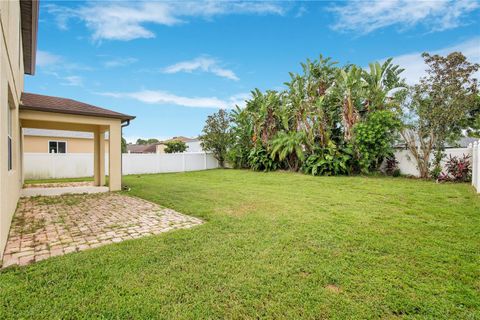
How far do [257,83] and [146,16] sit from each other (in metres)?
11.1

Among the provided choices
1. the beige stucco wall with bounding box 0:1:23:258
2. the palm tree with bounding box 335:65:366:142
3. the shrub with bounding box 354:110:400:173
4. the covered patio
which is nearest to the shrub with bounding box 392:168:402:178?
the shrub with bounding box 354:110:400:173

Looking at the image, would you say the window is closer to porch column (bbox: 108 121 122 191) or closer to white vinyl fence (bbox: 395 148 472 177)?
porch column (bbox: 108 121 122 191)

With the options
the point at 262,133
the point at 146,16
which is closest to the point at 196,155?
the point at 262,133

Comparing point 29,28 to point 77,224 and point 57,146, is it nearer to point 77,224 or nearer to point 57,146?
point 77,224

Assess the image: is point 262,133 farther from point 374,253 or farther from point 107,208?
point 374,253

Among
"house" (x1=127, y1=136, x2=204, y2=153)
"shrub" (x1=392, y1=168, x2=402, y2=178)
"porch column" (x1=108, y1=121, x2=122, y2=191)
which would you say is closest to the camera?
"porch column" (x1=108, y1=121, x2=122, y2=191)

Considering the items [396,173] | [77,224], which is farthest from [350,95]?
[77,224]

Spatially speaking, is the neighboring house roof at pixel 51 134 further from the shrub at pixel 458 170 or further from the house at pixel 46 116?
the shrub at pixel 458 170

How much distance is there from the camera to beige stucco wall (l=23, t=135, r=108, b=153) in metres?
17.7

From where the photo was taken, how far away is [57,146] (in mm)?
18938

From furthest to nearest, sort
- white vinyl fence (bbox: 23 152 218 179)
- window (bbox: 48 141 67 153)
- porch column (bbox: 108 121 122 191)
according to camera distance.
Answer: window (bbox: 48 141 67 153) < white vinyl fence (bbox: 23 152 218 179) < porch column (bbox: 108 121 122 191)

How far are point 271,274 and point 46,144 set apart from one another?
70.9 feet

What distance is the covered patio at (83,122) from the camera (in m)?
8.38

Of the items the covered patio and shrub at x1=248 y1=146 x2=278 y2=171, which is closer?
the covered patio
